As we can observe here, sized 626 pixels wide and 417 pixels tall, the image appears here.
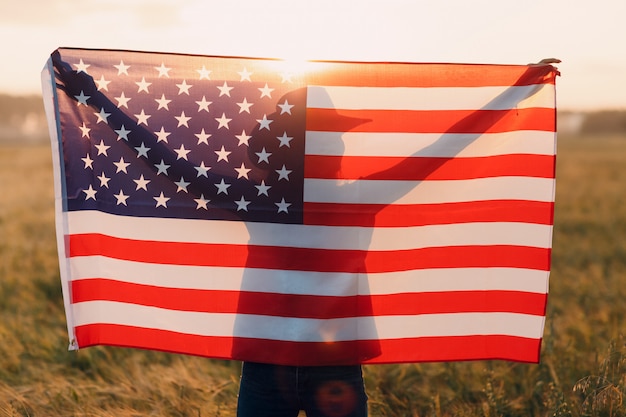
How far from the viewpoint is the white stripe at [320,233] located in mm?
3959

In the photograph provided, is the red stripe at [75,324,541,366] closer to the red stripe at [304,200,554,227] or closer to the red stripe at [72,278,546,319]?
the red stripe at [72,278,546,319]

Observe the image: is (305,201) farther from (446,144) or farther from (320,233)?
(446,144)

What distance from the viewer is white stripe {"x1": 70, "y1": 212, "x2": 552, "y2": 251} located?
13.0 ft

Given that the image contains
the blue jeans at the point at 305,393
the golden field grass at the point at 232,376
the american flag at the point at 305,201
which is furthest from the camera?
the golden field grass at the point at 232,376

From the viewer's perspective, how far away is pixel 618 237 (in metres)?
13.2

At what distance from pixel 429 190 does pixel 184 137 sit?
1503 millimetres

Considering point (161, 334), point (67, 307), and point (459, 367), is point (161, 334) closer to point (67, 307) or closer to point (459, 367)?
point (67, 307)

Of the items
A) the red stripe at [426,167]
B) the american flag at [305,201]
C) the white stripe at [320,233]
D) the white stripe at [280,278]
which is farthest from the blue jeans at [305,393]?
the red stripe at [426,167]

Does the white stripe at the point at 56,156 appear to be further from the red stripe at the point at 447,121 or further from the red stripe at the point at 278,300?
the red stripe at the point at 447,121

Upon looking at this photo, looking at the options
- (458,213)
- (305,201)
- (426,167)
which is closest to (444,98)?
(426,167)

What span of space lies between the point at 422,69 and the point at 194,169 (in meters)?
1.50

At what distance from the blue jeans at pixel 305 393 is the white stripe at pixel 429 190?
3.70 ft

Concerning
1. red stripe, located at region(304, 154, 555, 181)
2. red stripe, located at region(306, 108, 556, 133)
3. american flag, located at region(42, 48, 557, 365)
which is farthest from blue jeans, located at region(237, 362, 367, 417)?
red stripe, located at region(306, 108, 556, 133)

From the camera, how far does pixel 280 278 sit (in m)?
3.95
